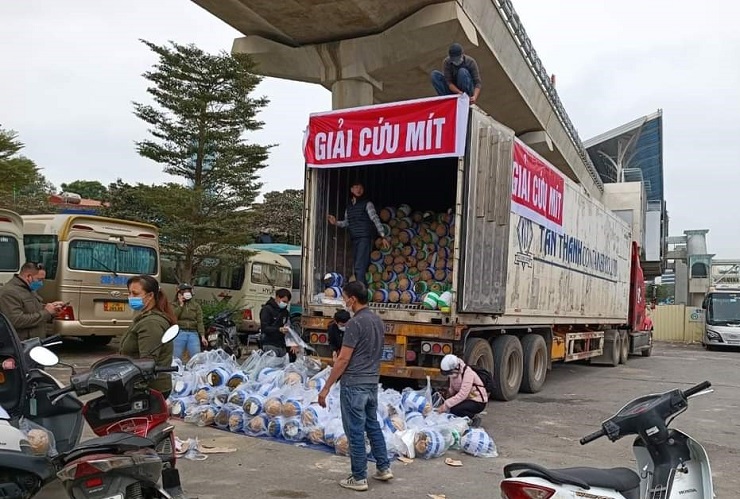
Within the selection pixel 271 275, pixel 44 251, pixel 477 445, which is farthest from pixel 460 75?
pixel 271 275

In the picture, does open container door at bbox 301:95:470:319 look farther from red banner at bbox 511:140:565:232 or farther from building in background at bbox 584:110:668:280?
building in background at bbox 584:110:668:280

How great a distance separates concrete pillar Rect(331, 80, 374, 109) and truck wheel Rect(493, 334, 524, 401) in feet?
26.9

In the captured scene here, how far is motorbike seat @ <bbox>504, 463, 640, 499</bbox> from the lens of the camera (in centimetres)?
297

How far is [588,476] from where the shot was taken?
3.09 m

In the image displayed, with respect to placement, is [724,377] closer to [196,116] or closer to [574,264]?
[574,264]

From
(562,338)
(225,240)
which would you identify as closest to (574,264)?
(562,338)

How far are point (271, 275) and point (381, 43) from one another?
5999 mm

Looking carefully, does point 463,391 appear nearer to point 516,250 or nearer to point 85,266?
point 516,250

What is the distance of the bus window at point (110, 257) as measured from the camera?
1195cm

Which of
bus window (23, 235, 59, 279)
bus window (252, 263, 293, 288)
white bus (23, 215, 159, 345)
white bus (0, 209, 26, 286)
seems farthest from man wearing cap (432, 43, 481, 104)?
bus window (252, 263, 293, 288)

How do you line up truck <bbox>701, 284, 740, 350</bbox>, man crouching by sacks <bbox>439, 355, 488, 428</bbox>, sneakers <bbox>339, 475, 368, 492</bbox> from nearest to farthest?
sneakers <bbox>339, 475, 368, 492</bbox>
man crouching by sacks <bbox>439, 355, 488, 428</bbox>
truck <bbox>701, 284, 740, 350</bbox>

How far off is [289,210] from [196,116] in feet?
43.2

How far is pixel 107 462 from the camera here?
3207 millimetres

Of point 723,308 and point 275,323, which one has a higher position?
point 723,308
